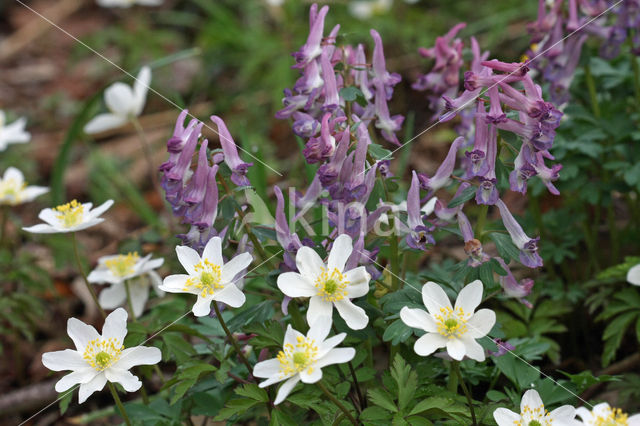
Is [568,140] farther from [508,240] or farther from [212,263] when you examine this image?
[212,263]

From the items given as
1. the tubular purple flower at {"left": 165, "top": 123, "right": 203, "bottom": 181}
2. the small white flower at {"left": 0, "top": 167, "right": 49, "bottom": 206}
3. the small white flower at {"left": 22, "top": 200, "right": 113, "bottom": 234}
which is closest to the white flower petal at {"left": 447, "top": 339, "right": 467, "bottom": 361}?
the tubular purple flower at {"left": 165, "top": 123, "right": 203, "bottom": 181}

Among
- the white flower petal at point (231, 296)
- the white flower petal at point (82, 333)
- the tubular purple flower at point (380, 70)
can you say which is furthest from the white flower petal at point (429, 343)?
A: the white flower petal at point (82, 333)

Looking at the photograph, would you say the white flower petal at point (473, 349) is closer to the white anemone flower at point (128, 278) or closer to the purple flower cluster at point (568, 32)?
the white anemone flower at point (128, 278)

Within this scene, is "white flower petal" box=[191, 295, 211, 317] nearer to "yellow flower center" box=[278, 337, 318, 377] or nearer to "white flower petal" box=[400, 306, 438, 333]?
"yellow flower center" box=[278, 337, 318, 377]

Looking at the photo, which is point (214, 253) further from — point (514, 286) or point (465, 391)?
point (514, 286)

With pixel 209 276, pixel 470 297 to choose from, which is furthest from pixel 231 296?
pixel 470 297
